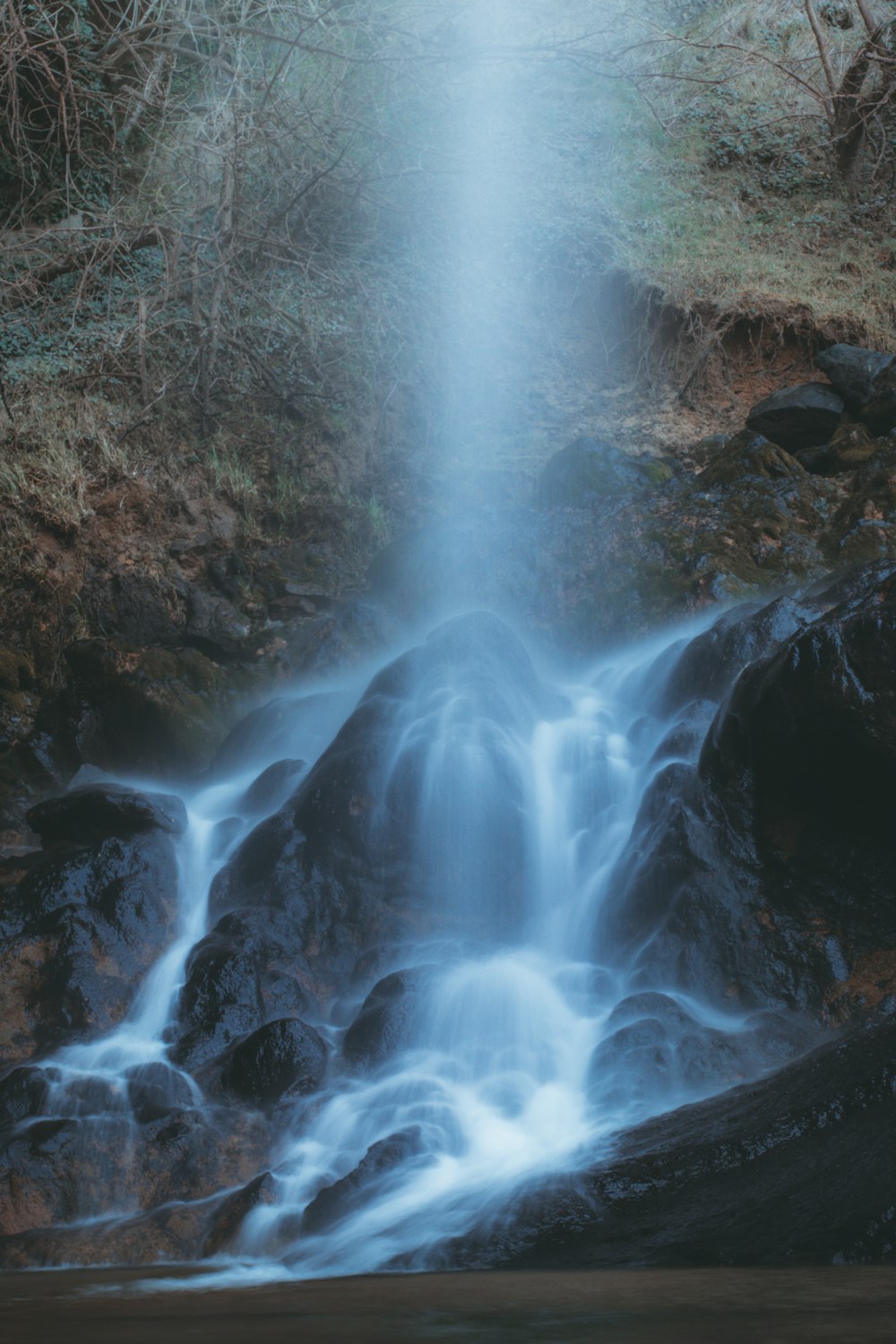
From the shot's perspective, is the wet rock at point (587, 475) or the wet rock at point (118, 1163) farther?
the wet rock at point (587, 475)

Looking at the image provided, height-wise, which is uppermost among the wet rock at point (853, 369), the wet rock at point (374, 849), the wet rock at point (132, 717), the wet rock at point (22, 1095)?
the wet rock at point (853, 369)

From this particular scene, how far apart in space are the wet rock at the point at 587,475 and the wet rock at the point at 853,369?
1932 mm

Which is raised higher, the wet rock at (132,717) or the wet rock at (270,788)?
the wet rock at (132,717)

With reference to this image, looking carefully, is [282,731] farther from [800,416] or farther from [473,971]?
[800,416]

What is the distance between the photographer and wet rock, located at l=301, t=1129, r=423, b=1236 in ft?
11.6

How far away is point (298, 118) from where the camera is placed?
9.54m

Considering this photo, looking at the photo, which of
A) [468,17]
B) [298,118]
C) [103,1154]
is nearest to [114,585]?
[298,118]

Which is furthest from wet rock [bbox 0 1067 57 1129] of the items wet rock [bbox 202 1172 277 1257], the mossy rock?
the mossy rock

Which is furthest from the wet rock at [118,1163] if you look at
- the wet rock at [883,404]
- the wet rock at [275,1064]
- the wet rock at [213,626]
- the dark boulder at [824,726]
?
the wet rock at [883,404]

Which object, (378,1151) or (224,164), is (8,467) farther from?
(378,1151)

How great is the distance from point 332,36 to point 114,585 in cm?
504

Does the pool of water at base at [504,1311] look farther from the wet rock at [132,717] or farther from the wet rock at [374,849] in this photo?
the wet rock at [132,717]

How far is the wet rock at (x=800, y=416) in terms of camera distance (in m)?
9.22

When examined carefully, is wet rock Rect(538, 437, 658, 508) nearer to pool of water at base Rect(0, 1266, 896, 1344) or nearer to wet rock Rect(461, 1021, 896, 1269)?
wet rock Rect(461, 1021, 896, 1269)
